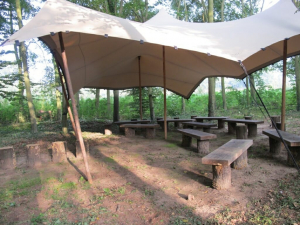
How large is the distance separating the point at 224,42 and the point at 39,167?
154 inches

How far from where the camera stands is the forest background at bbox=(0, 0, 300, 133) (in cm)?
749

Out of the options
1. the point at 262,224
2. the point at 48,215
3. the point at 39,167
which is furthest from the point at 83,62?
the point at 262,224

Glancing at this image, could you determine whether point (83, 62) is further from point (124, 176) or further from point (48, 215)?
point (48, 215)

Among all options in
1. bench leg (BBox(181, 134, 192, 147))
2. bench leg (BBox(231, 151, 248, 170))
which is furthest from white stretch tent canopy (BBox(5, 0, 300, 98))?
bench leg (BBox(181, 134, 192, 147))

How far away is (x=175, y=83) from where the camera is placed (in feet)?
26.5

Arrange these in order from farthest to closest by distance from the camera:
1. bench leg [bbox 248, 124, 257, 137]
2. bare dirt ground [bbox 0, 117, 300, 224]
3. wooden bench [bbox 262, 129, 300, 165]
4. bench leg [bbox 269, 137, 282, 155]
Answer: bench leg [bbox 248, 124, 257, 137]
bench leg [bbox 269, 137, 282, 155]
wooden bench [bbox 262, 129, 300, 165]
bare dirt ground [bbox 0, 117, 300, 224]

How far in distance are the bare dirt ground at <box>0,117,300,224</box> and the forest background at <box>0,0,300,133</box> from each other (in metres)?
3.72

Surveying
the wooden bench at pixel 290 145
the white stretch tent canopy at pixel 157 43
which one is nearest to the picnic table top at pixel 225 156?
the wooden bench at pixel 290 145

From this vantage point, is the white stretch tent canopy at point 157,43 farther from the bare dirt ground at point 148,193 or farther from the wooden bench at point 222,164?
the bare dirt ground at point 148,193

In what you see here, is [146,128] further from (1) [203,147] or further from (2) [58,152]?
(2) [58,152]

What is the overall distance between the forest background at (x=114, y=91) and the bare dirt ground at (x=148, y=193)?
147 inches

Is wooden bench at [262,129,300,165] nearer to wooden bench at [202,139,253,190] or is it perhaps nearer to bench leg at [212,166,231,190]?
wooden bench at [202,139,253,190]

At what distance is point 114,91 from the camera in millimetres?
8891

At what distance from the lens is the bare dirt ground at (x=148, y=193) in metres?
2.07
